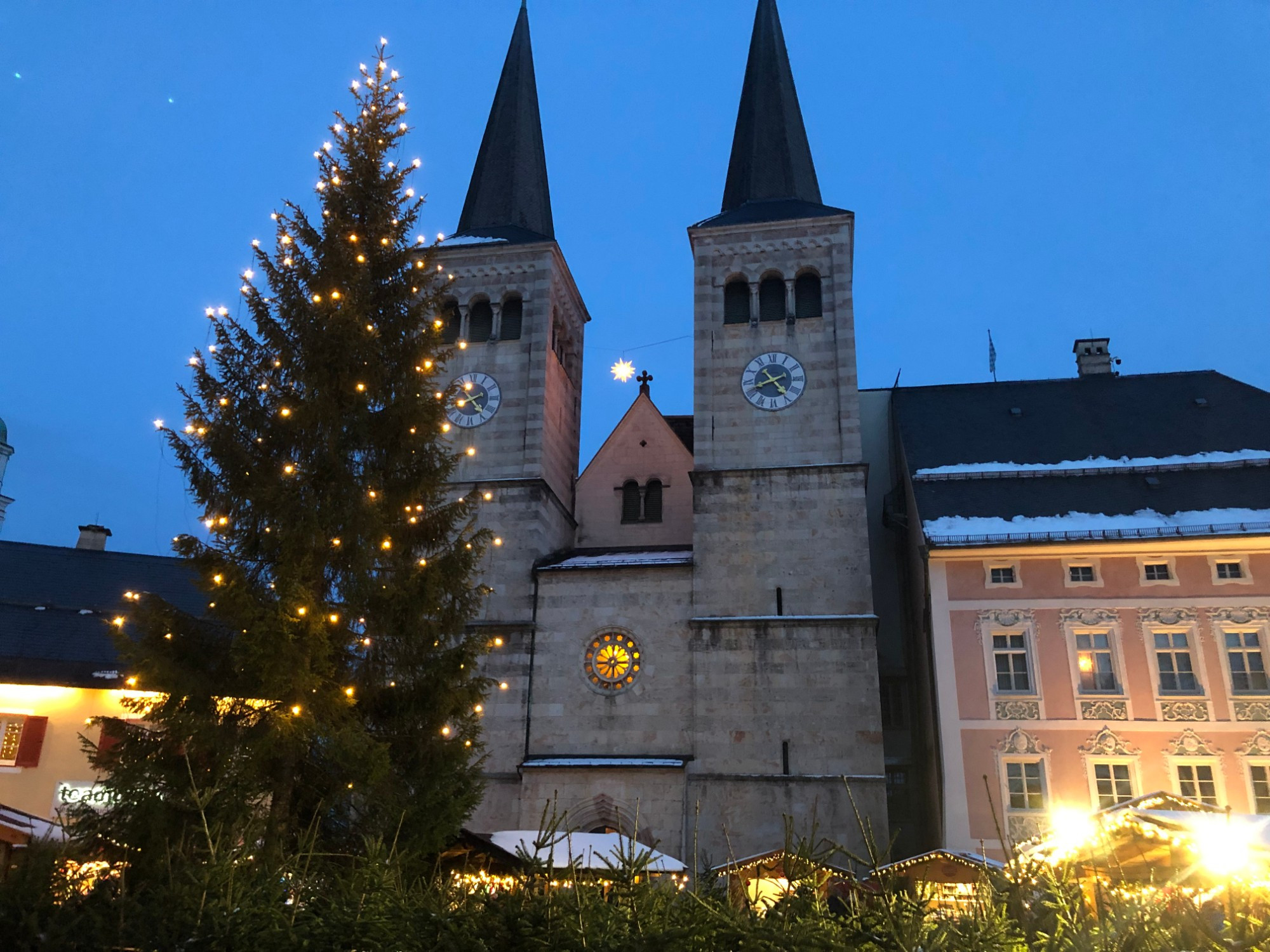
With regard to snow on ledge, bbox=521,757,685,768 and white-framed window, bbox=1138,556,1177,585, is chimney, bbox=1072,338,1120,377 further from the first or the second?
snow on ledge, bbox=521,757,685,768

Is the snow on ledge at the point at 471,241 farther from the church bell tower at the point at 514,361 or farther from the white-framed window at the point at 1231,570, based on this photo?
the white-framed window at the point at 1231,570

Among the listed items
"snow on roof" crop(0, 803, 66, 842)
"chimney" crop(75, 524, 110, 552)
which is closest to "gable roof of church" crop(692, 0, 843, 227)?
"chimney" crop(75, 524, 110, 552)

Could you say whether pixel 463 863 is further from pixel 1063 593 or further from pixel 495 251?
pixel 495 251

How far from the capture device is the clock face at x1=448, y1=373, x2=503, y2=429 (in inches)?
1155

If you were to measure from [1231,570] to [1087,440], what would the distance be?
5.30 m

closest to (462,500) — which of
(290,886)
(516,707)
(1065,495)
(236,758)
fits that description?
(236,758)

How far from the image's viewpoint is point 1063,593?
72.9 feet

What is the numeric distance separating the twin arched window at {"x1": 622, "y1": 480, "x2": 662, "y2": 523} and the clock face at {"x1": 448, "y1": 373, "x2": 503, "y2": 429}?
15.7ft

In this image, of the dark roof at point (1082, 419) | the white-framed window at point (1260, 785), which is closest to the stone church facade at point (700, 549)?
the dark roof at point (1082, 419)

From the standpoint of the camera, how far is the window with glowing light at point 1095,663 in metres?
21.4

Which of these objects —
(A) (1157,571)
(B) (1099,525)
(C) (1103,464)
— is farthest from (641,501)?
(A) (1157,571)

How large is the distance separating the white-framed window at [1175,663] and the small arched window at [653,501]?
1400 cm

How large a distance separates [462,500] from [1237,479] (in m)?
19.1

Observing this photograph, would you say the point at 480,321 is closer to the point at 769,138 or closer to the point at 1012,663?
the point at 769,138
